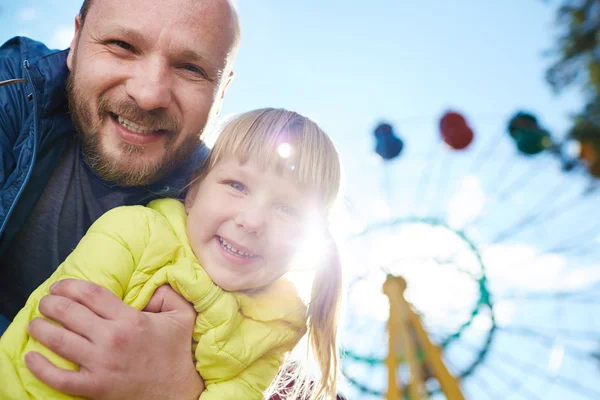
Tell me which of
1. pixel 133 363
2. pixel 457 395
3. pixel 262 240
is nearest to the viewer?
pixel 457 395

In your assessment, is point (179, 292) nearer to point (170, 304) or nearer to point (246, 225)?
point (170, 304)

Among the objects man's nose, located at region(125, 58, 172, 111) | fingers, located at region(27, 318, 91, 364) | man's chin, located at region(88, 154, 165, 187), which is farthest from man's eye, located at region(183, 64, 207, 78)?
fingers, located at region(27, 318, 91, 364)

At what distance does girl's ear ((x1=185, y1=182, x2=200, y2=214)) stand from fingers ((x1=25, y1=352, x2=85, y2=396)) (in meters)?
0.59

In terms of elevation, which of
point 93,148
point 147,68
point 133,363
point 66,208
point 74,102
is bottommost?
point 133,363

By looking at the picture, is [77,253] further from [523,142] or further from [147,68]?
[523,142]

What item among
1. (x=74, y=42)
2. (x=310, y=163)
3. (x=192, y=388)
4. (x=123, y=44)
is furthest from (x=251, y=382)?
(x=74, y=42)

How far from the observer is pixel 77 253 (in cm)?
131

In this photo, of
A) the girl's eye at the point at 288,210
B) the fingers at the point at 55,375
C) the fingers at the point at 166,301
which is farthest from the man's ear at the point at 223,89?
the fingers at the point at 55,375

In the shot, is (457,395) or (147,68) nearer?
(457,395)

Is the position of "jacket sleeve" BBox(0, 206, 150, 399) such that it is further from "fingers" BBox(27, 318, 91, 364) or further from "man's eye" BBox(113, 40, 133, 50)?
"man's eye" BBox(113, 40, 133, 50)

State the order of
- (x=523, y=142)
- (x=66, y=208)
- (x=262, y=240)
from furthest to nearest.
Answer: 1. (x=66, y=208)
2. (x=262, y=240)
3. (x=523, y=142)

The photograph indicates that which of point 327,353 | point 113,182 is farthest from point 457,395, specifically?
point 113,182

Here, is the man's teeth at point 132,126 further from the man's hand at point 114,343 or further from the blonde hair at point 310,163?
the man's hand at point 114,343

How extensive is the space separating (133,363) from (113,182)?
669 mm
